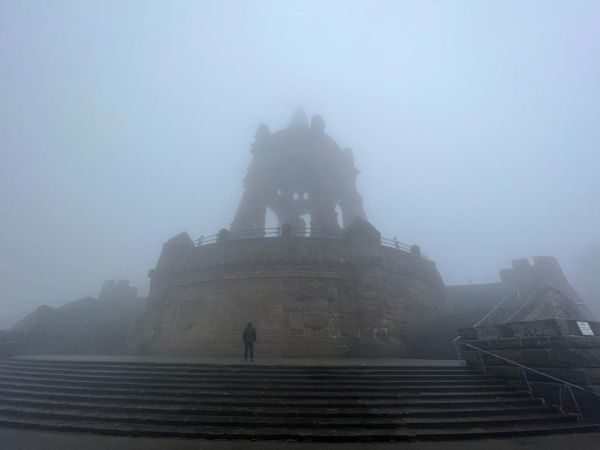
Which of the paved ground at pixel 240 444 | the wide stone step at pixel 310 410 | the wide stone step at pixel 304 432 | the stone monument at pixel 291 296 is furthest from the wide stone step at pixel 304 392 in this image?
the stone monument at pixel 291 296

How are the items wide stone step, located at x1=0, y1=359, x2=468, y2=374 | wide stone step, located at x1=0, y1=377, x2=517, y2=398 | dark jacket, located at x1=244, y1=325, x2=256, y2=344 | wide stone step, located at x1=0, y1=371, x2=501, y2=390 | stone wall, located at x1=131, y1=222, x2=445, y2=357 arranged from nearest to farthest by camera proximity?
wide stone step, located at x1=0, y1=377, x2=517, y2=398
wide stone step, located at x1=0, y1=371, x2=501, y2=390
wide stone step, located at x1=0, y1=359, x2=468, y2=374
dark jacket, located at x1=244, y1=325, x2=256, y2=344
stone wall, located at x1=131, y1=222, x2=445, y2=357

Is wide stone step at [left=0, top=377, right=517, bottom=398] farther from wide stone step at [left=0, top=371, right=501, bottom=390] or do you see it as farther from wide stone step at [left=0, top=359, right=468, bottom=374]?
wide stone step at [left=0, top=359, right=468, bottom=374]

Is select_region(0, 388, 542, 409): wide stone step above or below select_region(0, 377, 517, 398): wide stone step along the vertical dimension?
below

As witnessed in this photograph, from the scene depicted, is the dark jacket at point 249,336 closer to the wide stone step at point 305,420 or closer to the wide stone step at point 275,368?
the wide stone step at point 275,368

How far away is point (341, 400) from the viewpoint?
25.5ft

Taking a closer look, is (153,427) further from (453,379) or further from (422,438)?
(453,379)

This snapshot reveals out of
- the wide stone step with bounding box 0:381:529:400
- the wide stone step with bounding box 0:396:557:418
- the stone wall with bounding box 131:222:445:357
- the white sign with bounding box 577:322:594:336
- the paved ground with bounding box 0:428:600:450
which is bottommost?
the paved ground with bounding box 0:428:600:450

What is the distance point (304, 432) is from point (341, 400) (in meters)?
1.85

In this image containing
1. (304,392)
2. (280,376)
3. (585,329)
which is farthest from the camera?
(280,376)

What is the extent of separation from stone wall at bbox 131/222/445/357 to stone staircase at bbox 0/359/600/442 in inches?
259

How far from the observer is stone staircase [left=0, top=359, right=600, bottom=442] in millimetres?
6500

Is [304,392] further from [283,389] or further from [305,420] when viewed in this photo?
[305,420]

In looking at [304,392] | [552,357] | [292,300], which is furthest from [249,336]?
[552,357]

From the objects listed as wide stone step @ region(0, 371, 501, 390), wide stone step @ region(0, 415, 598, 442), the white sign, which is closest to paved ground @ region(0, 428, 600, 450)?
wide stone step @ region(0, 415, 598, 442)
